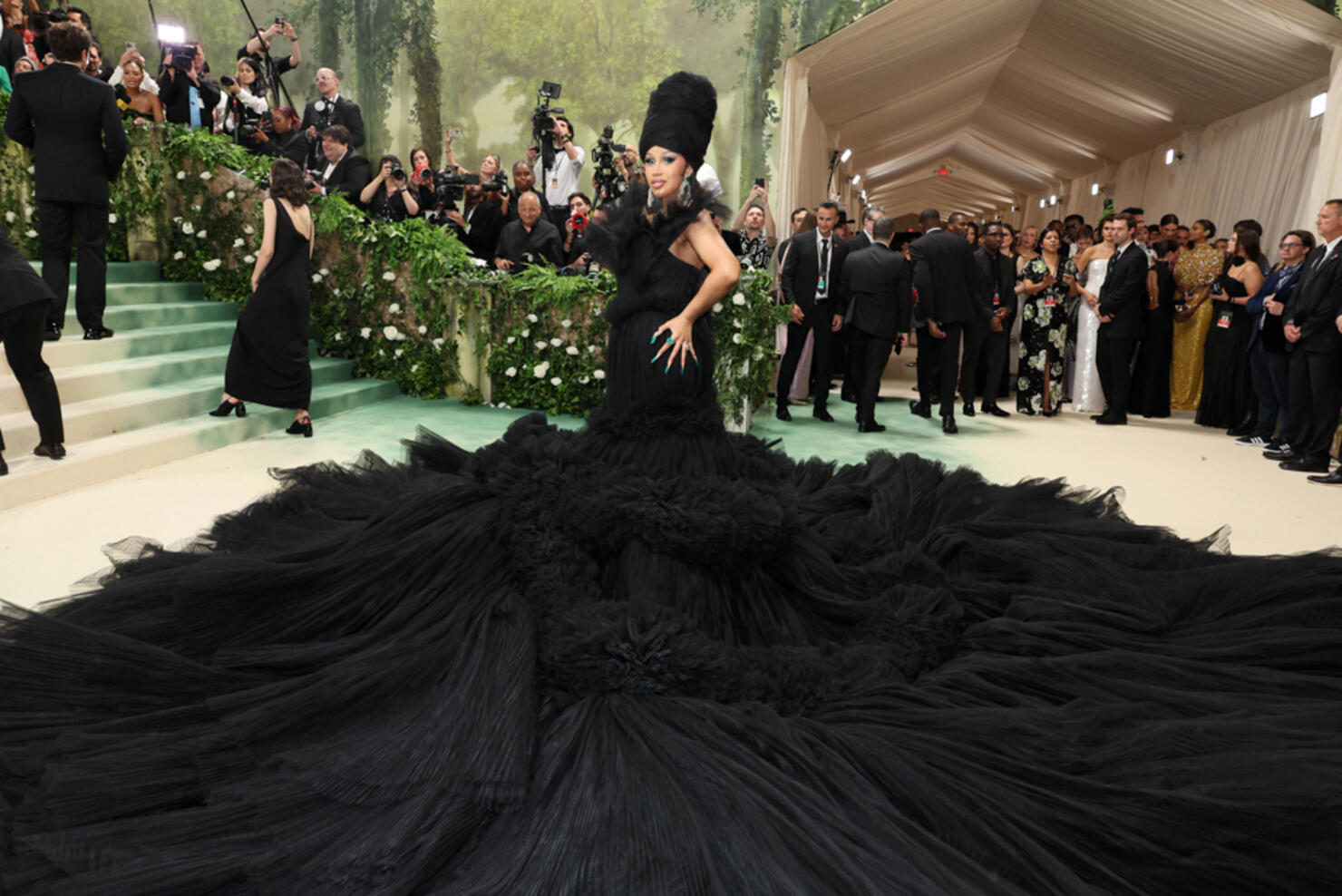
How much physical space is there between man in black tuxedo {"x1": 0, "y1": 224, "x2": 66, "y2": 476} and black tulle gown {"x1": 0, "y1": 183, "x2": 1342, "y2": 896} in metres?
2.01

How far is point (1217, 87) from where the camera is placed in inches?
421

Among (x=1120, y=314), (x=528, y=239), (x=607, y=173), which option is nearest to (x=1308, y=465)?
(x=1120, y=314)

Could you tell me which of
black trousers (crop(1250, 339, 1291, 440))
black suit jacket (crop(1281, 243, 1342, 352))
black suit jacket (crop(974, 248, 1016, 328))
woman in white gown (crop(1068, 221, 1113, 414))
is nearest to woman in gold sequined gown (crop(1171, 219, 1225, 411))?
woman in white gown (crop(1068, 221, 1113, 414))

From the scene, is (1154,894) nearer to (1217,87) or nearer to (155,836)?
(155,836)

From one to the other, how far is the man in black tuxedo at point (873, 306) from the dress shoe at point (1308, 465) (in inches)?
115

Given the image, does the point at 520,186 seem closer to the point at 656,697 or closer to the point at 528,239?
the point at 528,239

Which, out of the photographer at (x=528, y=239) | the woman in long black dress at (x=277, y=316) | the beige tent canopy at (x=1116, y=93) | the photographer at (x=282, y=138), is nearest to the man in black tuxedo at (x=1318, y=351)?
the beige tent canopy at (x=1116, y=93)

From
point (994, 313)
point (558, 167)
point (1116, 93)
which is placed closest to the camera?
point (994, 313)

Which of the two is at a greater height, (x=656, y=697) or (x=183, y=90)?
(x=183, y=90)

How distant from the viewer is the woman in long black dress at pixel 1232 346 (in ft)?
26.7

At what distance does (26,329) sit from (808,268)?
5.76 metres

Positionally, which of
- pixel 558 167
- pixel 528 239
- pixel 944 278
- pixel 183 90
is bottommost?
pixel 944 278

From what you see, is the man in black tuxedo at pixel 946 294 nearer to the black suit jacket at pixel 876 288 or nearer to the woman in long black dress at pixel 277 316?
the black suit jacket at pixel 876 288

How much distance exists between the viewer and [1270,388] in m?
7.33
